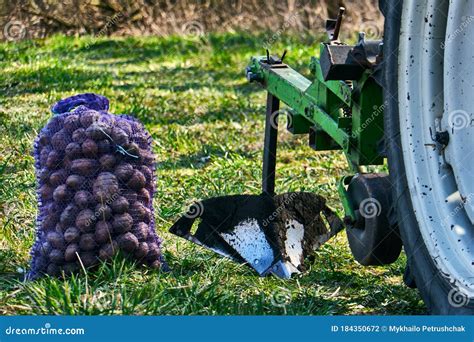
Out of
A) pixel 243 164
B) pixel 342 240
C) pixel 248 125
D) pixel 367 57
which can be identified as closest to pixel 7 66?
pixel 248 125

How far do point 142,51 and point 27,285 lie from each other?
21.8 feet

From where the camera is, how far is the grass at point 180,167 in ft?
11.2

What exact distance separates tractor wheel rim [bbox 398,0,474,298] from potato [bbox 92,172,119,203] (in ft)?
3.72

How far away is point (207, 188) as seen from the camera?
5.29 m

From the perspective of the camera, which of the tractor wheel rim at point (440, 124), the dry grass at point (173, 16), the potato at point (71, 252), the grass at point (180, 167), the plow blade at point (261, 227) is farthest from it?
the dry grass at point (173, 16)

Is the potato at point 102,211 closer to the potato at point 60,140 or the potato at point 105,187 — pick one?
the potato at point 105,187

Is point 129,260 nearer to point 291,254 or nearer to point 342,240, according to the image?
point 291,254

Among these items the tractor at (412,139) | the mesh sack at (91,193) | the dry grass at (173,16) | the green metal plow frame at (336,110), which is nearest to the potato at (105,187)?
the mesh sack at (91,193)

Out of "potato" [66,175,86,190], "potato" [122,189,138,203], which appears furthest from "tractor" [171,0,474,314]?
"potato" [66,175,86,190]

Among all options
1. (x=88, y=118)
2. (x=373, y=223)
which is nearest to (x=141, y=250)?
(x=88, y=118)

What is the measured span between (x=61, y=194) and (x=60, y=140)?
0.68 ft

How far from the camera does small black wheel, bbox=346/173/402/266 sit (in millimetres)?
3486

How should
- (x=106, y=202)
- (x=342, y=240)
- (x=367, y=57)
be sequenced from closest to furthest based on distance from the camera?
(x=367, y=57), (x=106, y=202), (x=342, y=240)

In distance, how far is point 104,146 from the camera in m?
3.83
